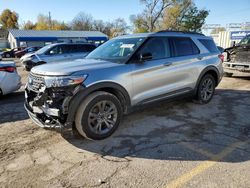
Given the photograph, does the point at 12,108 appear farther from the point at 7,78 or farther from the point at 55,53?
the point at 55,53

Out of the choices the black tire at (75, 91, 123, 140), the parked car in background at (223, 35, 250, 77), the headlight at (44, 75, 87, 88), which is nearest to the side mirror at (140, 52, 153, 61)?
the black tire at (75, 91, 123, 140)

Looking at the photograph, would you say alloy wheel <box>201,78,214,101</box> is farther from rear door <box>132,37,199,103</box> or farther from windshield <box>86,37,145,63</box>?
windshield <box>86,37,145,63</box>

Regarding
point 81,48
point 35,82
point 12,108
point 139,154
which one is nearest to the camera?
point 139,154

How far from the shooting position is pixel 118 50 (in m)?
4.81

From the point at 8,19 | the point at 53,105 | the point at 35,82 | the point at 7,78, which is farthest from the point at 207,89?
the point at 8,19

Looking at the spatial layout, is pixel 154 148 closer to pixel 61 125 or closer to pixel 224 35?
pixel 61 125

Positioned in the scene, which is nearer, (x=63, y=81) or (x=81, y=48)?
(x=63, y=81)

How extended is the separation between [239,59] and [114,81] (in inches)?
296

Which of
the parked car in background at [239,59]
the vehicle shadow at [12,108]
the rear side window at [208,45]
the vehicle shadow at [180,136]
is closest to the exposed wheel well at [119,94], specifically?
the vehicle shadow at [180,136]

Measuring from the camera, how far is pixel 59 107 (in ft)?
11.7

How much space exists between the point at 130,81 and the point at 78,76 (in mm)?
1004

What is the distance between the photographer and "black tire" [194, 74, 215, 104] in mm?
5899

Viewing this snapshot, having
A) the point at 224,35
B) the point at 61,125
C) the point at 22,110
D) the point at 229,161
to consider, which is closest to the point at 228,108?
the point at 229,161

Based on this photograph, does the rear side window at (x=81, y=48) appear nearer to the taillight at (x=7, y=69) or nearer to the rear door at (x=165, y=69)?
the taillight at (x=7, y=69)
